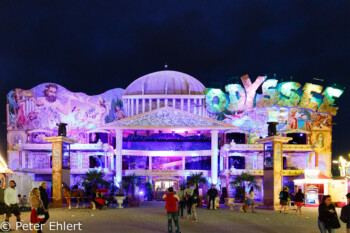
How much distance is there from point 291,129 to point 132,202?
23.8 metres

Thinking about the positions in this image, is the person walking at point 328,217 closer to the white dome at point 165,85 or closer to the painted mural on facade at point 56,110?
the painted mural on facade at point 56,110

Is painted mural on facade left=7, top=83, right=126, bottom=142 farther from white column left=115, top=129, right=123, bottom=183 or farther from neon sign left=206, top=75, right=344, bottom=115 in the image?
neon sign left=206, top=75, right=344, bottom=115

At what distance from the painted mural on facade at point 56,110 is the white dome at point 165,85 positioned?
356 cm

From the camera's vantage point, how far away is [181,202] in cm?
2128

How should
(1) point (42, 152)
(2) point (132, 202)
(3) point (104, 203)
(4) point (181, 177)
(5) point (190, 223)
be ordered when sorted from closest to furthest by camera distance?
(5) point (190, 223) → (3) point (104, 203) → (2) point (132, 202) → (4) point (181, 177) → (1) point (42, 152)

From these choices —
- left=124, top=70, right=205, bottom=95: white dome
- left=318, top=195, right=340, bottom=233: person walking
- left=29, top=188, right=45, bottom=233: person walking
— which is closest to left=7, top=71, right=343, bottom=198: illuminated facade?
left=124, top=70, right=205, bottom=95: white dome

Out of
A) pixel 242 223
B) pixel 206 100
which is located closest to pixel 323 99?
pixel 206 100

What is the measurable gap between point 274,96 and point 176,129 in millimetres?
11843

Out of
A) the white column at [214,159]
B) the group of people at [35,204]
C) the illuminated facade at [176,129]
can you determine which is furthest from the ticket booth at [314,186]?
the group of people at [35,204]

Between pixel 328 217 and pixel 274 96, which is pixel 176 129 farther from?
pixel 328 217

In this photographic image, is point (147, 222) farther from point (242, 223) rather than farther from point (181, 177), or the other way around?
point (181, 177)

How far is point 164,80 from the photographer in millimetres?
54781

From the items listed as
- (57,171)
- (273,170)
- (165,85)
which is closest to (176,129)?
(165,85)

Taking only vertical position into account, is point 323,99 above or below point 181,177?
above
